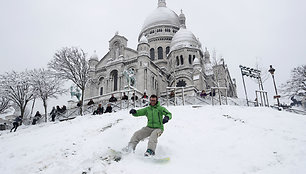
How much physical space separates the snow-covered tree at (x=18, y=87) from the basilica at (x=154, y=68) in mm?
7448

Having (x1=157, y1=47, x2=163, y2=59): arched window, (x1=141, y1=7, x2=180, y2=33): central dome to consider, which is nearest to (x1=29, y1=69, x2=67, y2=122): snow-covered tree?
(x1=157, y1=47, x2=163, y2=59): arched window

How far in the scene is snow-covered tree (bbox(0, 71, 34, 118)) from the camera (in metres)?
24.5

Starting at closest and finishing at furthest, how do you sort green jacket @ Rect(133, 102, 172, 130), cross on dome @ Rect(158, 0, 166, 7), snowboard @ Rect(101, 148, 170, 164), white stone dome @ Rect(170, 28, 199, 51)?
1. snowboard @ Rect(101, 148, 170, 164)
2. green jacket @ Rect(133, 102, 172, 130)
3. white stone dome @ Rect(170, 28, 199, 51)
4. cross on dome @ Rect(158, 0, 166, 7)

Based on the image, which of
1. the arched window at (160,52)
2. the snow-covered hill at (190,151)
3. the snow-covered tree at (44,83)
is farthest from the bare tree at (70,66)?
the arched window at (160,52)

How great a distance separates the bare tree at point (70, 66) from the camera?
22656 mm

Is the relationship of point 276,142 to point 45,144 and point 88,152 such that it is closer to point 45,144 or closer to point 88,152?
point 88,152

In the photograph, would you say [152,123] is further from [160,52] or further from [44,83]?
[160,52]

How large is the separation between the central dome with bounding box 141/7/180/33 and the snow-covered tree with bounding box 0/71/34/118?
95.7 feet

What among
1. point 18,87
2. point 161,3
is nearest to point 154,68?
point 18,87

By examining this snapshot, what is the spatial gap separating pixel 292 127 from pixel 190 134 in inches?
141

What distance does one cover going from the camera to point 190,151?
570 cm

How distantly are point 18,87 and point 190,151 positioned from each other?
82.0 feet

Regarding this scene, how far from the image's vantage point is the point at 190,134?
275 inches

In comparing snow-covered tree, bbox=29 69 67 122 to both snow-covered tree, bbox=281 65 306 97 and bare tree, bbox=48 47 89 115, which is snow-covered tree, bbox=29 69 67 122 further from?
snow-covered tree, bbox=281 65 306 97
